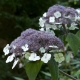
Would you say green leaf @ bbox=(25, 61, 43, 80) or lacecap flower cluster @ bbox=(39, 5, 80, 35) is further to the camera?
lacecap flower cluster @ bbox=(39, 5, 80, 35)

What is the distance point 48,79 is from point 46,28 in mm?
2027

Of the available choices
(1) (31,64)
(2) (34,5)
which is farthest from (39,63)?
(2) (34,5)

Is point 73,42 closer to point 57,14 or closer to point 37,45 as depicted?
point 57,14

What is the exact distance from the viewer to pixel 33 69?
2.96 ft

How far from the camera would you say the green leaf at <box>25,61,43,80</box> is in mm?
882

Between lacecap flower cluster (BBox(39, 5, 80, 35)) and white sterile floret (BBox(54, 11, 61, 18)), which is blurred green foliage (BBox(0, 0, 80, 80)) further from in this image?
white sterile floret (BBox(54, 11, 61, 18))

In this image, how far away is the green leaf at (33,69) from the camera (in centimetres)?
88

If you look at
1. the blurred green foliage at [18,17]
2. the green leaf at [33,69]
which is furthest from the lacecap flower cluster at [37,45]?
the blurred green foliage at [18,17]

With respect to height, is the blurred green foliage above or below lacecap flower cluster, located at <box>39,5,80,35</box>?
above

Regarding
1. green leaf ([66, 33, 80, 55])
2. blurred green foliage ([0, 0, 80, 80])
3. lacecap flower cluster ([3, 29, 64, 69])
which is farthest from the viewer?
blurred green foliage ([0, 0, 80, 80])

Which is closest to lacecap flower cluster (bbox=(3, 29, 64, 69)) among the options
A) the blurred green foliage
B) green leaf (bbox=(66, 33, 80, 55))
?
green leaf (bbox=(66, 33, 80, 55))

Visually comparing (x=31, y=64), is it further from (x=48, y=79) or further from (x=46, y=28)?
(x=48, y=79)

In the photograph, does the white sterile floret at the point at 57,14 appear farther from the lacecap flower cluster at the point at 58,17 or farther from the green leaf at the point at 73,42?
the green leaf at the point at 73,42

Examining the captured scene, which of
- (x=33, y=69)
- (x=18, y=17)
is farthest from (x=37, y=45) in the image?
(x=18, y=17)
